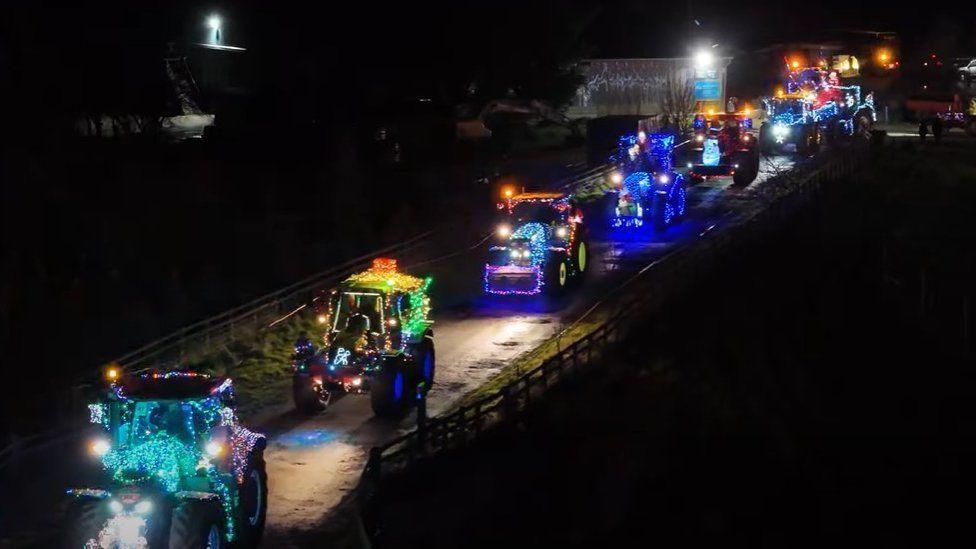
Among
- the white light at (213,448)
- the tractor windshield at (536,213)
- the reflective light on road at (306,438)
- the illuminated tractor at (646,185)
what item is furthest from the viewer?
the illuminated tractor at (646,185)

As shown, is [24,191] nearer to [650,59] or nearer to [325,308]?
[325,308]

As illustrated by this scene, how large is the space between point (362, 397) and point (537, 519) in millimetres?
4513

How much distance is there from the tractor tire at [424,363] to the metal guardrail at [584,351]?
79 cm

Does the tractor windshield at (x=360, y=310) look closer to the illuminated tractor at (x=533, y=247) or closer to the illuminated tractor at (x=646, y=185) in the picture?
the illuminated tractor at (x=533, y=247)

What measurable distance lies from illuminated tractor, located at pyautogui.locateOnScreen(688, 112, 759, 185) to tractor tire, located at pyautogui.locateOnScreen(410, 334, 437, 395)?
20.8 meters

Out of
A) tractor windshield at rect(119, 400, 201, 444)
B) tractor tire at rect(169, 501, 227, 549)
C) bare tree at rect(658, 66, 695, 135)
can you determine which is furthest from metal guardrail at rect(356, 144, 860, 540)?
bare tree at rect(658, 66, 695, 135)

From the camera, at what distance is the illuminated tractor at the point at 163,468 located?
1316 centimetres

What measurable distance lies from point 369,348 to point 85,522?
7.80 metres

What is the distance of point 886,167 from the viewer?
4912 centimetres

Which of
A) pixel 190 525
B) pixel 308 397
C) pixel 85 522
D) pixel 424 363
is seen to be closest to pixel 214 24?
pixel 424 363

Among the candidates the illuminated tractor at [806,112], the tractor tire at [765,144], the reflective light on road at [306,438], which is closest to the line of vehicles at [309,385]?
the reflective light on road at [306,438]

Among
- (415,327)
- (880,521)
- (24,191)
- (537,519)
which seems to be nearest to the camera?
(537,519)

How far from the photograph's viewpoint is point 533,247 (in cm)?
2889

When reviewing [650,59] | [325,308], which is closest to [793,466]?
[325,308]
